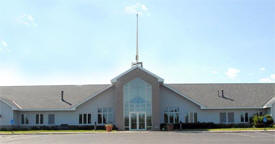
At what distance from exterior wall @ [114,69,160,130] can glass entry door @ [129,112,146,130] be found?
101 cm

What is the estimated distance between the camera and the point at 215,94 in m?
42.6

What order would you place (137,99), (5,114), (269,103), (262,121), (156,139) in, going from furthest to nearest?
1. (269,103)
2. (5,114)
3. (137,99)
4. (262,121)
5. (156,139)

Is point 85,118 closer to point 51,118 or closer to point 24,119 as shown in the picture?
point 51,118

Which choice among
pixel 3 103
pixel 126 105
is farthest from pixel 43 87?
pixel 126 105

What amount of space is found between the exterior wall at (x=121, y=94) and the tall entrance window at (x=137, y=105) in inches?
14.4

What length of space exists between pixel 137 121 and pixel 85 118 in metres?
6.08

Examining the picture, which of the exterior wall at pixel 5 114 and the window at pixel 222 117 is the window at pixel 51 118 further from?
the window at pixel 222 117

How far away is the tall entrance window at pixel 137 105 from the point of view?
3825cm

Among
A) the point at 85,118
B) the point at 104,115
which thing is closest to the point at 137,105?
the point at 104,115

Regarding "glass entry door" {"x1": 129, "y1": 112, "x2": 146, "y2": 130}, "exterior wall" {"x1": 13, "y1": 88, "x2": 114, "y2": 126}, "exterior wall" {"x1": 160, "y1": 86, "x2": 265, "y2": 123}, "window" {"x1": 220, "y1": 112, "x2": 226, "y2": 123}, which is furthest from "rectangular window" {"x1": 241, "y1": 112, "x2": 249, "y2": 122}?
"exterior wall" {"x1": 13, "y1": 88, "x2": 114, "y2": 126}

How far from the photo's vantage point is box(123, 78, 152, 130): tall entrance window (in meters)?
38.2

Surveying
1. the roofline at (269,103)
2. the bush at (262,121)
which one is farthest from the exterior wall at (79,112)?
the roofline at (269,103)

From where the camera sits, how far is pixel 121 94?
38.5m

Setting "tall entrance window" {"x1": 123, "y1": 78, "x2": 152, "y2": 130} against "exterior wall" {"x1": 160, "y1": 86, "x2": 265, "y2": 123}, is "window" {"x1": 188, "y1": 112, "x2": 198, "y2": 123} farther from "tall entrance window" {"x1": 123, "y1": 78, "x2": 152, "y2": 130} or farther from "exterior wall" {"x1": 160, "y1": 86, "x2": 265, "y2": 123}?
"tall entrance window" {"x1": 123, "y1": 78, "x2": 152, "y2": 130}
